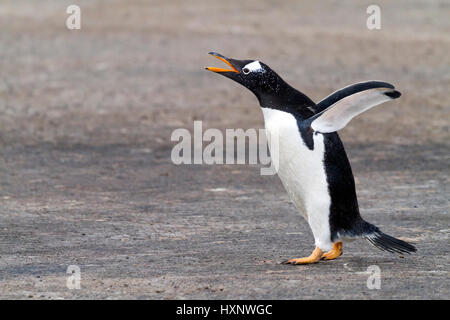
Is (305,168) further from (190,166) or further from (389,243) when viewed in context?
(190,166)

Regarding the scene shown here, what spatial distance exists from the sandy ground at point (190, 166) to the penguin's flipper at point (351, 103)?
38.9 inches

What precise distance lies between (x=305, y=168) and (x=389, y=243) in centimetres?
77

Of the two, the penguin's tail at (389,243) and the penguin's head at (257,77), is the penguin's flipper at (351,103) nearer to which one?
the penguin's head at (257,77)

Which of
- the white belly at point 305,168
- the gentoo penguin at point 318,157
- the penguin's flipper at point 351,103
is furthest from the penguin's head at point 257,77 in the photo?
the penguin's flipper at point 351,103

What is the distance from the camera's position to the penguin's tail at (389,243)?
239 inches

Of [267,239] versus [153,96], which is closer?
[267,239]

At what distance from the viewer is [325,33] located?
1783cm

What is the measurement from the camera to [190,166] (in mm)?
10109

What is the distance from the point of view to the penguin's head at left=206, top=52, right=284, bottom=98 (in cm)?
613

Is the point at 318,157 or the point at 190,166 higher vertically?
the point at 190,166

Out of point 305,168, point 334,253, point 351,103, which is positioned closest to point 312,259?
point 334,253

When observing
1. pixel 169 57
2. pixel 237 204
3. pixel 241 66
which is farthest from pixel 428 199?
pixel 169 57

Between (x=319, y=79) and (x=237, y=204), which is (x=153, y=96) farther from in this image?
(x=237, y=204)
